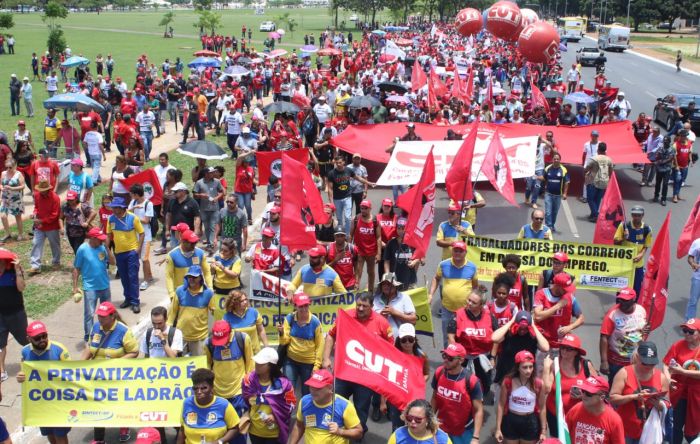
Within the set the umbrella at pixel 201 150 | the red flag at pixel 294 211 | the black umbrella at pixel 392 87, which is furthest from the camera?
the black umbrella at pixel 392 87

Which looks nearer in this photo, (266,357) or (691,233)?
(266,357)

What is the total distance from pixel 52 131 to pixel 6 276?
38.8ft

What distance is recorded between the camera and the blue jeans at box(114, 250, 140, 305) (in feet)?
34.0

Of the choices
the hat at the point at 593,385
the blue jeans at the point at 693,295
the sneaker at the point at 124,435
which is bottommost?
the sneaker at the point at 124,435

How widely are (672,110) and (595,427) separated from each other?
73.6 feet

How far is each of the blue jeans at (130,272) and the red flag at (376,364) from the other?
484 cm

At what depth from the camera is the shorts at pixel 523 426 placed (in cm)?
629

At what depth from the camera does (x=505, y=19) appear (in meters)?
36.5

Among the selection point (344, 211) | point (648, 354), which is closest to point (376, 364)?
point (648, 354)

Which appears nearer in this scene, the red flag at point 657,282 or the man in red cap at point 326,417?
the man in red cap at point 326,417

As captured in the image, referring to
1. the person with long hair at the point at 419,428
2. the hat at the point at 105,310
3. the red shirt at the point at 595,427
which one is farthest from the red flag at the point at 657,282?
the hat at the point at 105,310

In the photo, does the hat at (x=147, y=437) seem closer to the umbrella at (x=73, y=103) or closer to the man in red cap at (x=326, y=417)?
the man in red cap at (x=326, y=417)

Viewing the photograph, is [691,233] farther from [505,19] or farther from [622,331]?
[505,19]

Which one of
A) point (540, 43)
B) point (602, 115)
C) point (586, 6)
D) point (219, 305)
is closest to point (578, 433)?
point (219, 305)
